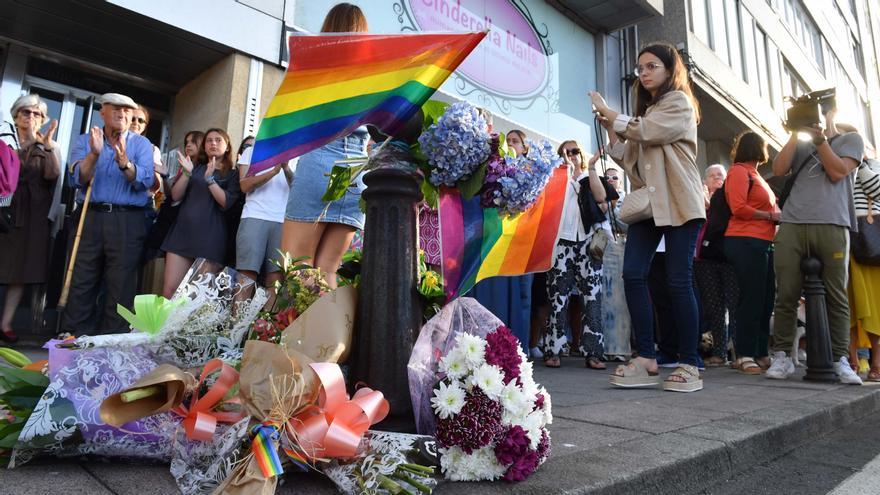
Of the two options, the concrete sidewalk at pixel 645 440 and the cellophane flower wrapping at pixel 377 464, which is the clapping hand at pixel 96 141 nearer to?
the concrete sidewalk at pixel 645 440

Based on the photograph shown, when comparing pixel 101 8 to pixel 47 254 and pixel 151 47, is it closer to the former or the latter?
pixel 151 47

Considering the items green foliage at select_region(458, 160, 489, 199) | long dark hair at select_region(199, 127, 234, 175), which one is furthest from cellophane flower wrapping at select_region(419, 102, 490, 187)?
long dark hair at select_region(199, 127, 234, 175)

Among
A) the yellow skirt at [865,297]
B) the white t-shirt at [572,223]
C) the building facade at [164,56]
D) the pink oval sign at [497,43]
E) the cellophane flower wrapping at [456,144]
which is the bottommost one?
the yellow skirt at [865,297]

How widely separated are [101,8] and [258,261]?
3036 millimetres

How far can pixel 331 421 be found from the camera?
1.27m

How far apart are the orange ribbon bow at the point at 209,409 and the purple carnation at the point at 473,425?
53 cm

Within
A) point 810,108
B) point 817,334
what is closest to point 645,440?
point 817,334

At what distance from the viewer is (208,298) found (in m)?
1.72

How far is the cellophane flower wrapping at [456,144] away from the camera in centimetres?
167

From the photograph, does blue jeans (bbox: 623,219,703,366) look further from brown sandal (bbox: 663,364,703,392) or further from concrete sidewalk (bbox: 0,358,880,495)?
concrete sidewalk (bbox: 0,358,880,495)

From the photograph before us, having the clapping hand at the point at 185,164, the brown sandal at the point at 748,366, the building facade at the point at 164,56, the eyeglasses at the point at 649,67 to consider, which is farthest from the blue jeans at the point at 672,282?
the building facade at the point at 164,56

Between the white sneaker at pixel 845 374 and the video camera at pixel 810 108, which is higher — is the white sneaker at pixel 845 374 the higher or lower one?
the lower one

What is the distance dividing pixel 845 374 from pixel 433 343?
3.88 metres

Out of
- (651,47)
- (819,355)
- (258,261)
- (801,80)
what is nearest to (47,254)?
(258,261)
